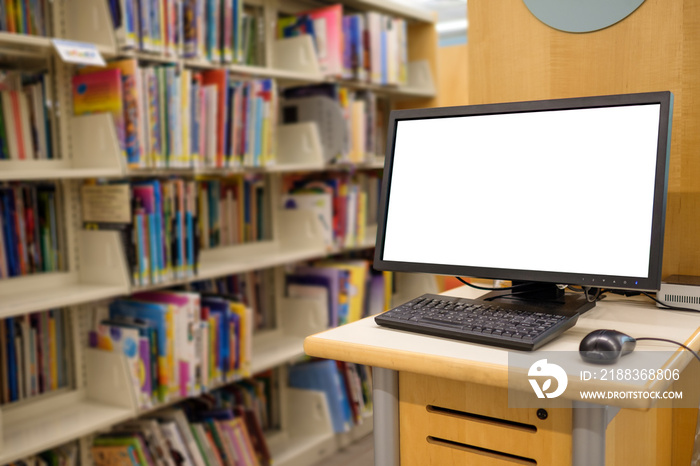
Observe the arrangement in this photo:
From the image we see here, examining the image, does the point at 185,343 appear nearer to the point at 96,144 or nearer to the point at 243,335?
the point at 243,335

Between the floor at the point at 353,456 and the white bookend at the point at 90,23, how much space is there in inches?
72.4

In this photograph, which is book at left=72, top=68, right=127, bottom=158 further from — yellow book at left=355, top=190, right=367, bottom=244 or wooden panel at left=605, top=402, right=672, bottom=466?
wooden panel at left=605, top=402, right=672, bottom=466

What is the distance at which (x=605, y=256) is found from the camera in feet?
3.49

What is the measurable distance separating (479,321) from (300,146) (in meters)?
1.83

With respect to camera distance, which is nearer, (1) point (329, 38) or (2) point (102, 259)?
(2) point (102, 259)

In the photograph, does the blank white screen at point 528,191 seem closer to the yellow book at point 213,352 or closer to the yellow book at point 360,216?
the yellow book at point 213,352

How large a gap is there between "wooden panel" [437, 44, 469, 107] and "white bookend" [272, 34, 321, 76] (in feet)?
4.50

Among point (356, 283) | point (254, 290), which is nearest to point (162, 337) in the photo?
point (254, 290)

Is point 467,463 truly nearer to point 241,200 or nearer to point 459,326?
point 459,326

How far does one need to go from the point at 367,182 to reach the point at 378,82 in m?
0.53

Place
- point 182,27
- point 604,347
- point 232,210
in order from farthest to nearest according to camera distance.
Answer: point 232,210 < point 182,27 < point 604,347

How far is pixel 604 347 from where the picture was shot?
89cm

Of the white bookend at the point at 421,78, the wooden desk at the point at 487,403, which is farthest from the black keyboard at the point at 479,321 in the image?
the white bookend at the point at 421,78

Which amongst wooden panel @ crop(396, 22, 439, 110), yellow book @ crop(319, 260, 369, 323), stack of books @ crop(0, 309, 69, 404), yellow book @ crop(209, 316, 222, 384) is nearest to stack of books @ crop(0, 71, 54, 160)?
stack of books @ crop(0, 309, 69, 404)
